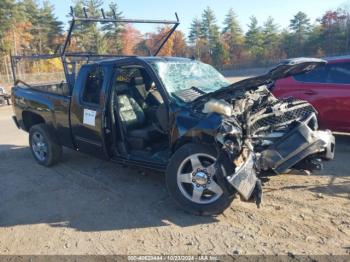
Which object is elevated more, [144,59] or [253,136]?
[144,59]

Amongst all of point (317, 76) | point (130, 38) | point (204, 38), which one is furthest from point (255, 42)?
point (317, 76)

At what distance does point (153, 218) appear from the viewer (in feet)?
13.8

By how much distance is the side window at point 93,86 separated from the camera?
546cm

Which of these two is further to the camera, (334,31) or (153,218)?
(334,31)

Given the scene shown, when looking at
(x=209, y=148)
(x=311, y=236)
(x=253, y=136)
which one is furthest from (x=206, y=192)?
(x=311, y=236)

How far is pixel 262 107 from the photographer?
15.4ft

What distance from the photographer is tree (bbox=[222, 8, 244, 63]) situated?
2653 inches

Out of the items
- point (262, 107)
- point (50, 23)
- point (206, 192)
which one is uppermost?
point (50, 23)

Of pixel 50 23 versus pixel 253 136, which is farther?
pixel 50 23

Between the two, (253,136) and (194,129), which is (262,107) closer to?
(253,136)

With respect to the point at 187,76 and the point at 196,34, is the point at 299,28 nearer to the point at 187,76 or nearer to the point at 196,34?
the point at 196,34

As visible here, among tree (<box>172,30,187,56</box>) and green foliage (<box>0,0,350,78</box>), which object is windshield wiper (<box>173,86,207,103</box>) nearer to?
green foliage (<box>0,0,350,78</box>)

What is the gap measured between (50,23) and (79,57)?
190ft

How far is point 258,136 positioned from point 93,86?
2.67m
